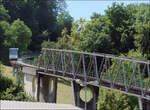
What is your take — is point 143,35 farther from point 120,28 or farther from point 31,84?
point 31,84

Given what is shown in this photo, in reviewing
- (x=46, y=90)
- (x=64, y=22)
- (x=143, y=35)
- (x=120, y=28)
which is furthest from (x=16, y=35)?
(x=64, y=22)

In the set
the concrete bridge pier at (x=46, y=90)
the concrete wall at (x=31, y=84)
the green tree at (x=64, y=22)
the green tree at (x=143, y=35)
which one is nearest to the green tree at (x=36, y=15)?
the green tree at (x=64, y=22)

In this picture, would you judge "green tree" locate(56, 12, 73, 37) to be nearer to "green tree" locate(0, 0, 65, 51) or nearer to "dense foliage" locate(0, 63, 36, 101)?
"green tree" locate(0, 0, 65, 51)

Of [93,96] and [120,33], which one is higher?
[120,33]

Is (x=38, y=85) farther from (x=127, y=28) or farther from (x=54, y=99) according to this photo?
(x=127, y=28)

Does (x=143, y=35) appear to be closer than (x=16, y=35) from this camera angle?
Yes

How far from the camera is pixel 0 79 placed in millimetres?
20344

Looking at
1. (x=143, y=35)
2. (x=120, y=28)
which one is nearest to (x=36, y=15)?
(x=120, y=28)

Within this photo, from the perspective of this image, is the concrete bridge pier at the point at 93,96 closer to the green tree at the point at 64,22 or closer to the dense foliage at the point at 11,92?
the dense foliage at the point at 11,92

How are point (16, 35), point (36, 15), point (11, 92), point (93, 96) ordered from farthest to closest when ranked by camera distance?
point (36, 15)
point (16, 35)
point (11, 92)
point (93, 96)

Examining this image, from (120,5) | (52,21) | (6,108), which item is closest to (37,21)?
(52,21)

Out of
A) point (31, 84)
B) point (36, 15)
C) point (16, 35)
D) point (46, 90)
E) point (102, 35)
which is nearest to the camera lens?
point (46, 90)

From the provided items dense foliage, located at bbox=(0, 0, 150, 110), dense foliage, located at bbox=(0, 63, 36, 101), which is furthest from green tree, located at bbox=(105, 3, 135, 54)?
dense foliage, located at bbox=(0, 63, 36, 101)

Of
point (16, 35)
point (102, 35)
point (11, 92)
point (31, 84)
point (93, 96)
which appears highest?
point (16, 35)
